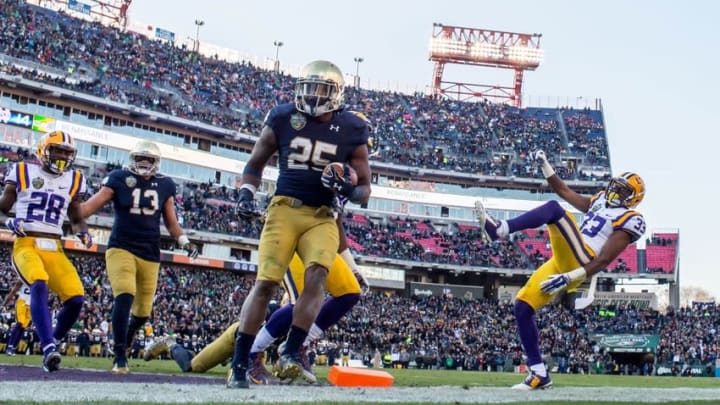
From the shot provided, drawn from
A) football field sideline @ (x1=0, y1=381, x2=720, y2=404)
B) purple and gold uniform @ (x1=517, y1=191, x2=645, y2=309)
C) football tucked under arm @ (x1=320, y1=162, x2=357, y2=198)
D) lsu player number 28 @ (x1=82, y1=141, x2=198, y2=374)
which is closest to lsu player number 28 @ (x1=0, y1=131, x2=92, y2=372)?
lsu player number 28 @ (x1=82, y1=141, x2=198, y2=374)

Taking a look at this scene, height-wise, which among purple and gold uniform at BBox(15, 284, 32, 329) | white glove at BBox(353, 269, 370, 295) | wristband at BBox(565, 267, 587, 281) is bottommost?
purple and gold uniform at BBox(15, 284, 32, 329)

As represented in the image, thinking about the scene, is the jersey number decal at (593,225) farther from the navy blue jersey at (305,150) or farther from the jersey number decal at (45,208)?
the jersey number decal at (45,208)

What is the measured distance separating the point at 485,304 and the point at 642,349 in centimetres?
1463

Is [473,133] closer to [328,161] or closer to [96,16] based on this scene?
[96,16]

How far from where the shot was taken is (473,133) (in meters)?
72.9

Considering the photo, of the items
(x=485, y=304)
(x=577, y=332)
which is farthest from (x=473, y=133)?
(x=577, y=332)

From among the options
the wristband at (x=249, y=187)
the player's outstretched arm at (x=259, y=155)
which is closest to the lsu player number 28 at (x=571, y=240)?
the player's outstretched arm at (x=259, y=155)

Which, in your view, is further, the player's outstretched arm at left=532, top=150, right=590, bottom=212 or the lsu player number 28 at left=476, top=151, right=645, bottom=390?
the player's outstretched arm at left=532, top=150, right=590, bottom=212

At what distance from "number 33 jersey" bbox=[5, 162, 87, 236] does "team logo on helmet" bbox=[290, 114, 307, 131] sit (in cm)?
381

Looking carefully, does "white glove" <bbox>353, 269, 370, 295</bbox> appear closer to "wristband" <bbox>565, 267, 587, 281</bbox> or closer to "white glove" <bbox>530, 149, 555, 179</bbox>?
"wristband" <bbox>565, 267, 587, 281</bbox>

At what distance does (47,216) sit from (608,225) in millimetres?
6559

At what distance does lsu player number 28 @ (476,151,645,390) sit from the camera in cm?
929

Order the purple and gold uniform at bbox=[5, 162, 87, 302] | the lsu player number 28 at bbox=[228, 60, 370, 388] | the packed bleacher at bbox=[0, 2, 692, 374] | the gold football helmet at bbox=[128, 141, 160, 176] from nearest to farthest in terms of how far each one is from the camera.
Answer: the lsu player number 28 at bbox=[228, 60, 370, 388] → the purple and gold uniform at bbox=[5, 162, 87, 302] → the gold football helmet at bbox=[128, 141, 160, 176] → the packed bleacher at bbox=[0, 2, 692, 374]

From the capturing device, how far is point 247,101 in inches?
2532
